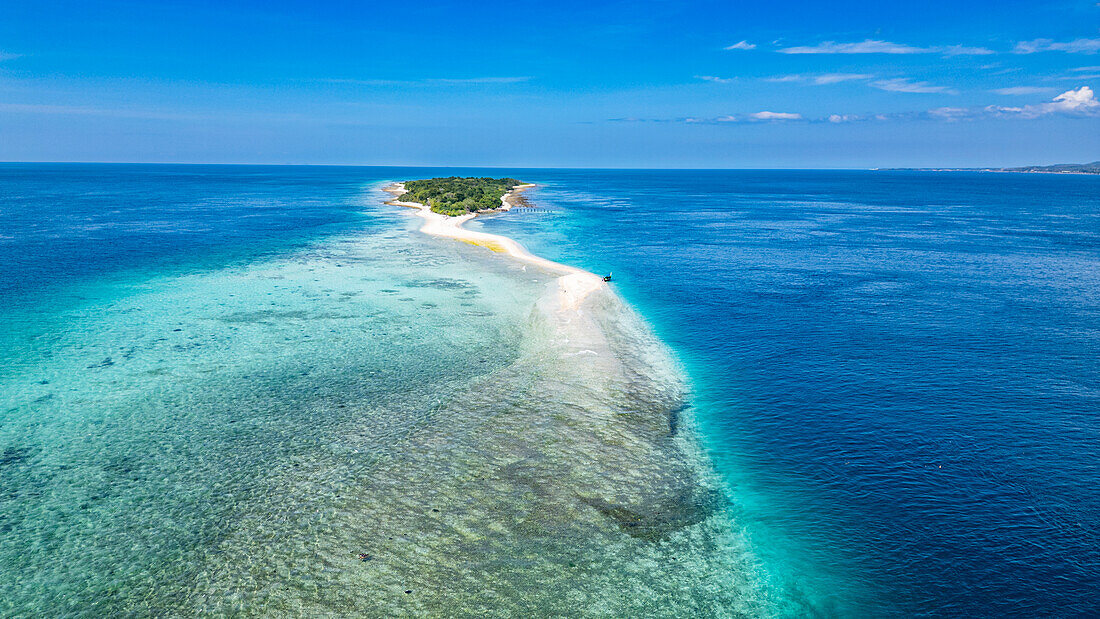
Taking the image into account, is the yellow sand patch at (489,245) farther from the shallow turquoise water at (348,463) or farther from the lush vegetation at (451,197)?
the lush vegetation at (451,197)

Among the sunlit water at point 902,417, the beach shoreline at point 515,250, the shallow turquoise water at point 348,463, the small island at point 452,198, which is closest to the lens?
the shallow turquoise water at point 348,463

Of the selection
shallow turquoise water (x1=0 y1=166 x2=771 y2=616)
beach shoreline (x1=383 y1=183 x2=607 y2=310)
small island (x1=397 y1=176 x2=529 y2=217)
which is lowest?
shallow turquoise water (x1=0 y1=166 x2=771 y2=616)

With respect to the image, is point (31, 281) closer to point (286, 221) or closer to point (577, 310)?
point (577, 310)

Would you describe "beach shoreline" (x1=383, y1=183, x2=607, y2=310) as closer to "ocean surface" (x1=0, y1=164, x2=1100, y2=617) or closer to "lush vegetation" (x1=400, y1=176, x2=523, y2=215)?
"lush vegetation" (x1=400, y1=176, x2=523, y2=215)

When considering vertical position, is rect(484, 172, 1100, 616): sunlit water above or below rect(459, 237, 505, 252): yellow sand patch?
below

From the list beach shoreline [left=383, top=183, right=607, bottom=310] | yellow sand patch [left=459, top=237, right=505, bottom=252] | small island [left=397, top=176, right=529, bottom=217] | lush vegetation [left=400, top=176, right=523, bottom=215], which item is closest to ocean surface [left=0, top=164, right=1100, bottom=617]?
beach shoreline [left=383, top=183, right=607, bottom=310]

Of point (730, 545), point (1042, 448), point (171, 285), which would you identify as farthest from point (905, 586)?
point (171, 285)

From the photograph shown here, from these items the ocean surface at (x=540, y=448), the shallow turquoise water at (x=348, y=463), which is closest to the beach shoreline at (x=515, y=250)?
the ocean surface at (x=540, y=448)
